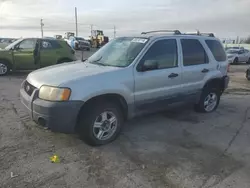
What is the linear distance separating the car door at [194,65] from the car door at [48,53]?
7843mm

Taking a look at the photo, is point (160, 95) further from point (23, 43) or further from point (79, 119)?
point (23, 43)

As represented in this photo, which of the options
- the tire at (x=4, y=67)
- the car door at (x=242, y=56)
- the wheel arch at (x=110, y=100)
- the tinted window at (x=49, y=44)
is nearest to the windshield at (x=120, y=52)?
the wheel arch at (x=110, y=100)

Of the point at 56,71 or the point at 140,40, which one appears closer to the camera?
the point at 56,71

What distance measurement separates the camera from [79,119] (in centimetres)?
405

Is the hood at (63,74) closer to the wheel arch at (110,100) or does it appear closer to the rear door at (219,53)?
the wheel arch at (110,100)

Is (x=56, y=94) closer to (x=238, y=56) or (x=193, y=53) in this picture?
(x=193, y=53)

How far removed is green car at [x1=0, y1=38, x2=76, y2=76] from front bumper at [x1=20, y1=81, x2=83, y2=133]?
8.33 meters

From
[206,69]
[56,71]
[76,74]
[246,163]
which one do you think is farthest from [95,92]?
[206,69]

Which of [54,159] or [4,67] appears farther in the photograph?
[4,67]

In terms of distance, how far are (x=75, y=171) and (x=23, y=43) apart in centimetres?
946

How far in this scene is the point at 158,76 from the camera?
476 centimetres

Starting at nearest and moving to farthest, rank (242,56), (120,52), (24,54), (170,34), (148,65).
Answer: (148,65)
(120,52)
(170,34)
(24,54)
(242,56)

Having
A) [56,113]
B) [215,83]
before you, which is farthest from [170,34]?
[56,113]

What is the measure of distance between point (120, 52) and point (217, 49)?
2586 millimetres
